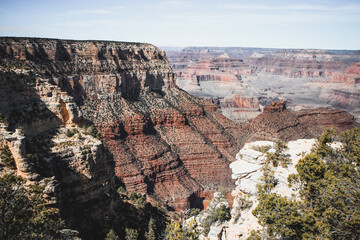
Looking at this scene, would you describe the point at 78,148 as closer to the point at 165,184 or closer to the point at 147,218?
the point at 147,218

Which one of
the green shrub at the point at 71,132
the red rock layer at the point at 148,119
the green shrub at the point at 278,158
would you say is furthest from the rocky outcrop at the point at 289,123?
the green shrub at the point at 71,132

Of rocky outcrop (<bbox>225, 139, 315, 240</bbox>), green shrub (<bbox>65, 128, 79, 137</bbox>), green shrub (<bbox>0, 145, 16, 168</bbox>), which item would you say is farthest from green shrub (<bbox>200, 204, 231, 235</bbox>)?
green shrub (<bbox>0, 145, 16, 168</bbox>)

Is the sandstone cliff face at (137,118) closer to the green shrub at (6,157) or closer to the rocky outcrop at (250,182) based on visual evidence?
the rocky outcrop at (250,182)

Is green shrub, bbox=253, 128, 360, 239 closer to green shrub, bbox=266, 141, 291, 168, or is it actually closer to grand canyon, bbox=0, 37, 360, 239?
green shrub, bbox=266, 141, 291, 168

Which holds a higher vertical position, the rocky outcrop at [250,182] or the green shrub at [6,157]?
the green shrub at [6,157]

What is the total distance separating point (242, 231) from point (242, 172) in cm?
623

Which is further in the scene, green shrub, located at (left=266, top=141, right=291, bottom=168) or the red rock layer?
the red rock layer

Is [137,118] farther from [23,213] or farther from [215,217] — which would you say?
[23,213]

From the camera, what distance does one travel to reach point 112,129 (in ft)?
181

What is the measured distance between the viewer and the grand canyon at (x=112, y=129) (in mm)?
21109

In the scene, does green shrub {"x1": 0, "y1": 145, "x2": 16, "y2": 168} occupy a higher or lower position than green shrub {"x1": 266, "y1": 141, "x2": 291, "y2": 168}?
higher

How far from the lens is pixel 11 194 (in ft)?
53.1

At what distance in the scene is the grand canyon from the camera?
2111 centimetres

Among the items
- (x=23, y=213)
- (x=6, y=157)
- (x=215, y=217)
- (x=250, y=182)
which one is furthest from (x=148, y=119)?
(x=23, y=213)
